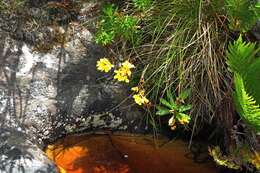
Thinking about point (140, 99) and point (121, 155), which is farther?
point (121, 155)

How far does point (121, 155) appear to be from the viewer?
11.8ft

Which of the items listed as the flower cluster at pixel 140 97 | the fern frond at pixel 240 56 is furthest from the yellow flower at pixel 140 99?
the fern frond at pixel 240 56

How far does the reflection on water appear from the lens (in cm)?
349

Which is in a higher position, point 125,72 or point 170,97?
point 125,72

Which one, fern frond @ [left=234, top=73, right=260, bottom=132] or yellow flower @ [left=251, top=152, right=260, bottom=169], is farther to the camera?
yellow flower @ [left=251, top=152, right=260, bottom=169]

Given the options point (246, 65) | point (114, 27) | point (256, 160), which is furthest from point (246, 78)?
point (114, 27)

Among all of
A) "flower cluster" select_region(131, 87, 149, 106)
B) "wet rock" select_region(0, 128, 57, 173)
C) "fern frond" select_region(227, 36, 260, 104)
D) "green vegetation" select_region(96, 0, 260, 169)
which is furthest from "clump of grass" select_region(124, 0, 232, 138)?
"wet rock" select_region(0, 128, 57, 173)

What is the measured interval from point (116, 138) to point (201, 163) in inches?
23.0

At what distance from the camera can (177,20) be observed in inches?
141

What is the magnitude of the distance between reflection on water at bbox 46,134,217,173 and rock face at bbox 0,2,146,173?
0.25 ft

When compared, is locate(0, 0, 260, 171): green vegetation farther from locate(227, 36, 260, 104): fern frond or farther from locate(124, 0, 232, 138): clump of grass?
locate(227, 36, 260, 104): fern frond

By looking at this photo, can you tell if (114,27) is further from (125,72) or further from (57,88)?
(57,88)

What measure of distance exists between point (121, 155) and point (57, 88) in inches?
23.9

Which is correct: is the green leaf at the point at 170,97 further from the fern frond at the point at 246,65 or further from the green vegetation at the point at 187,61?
the fern frond at the point at 246,65
